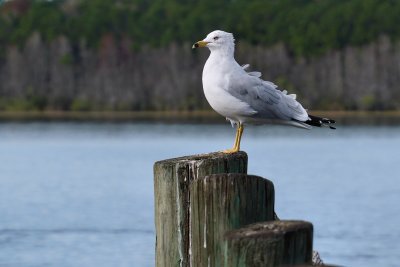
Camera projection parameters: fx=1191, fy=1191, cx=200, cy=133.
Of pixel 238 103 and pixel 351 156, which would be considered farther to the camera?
pixel 351 156

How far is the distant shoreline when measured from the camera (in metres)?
75.4

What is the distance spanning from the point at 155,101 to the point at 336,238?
56.0 m

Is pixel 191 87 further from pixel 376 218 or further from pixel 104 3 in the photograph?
pixel 376 218

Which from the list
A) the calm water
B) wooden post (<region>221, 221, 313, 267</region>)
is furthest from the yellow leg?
the calm water

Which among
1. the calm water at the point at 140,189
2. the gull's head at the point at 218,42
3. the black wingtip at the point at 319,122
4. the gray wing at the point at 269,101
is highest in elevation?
the gull's head at the point at 218,42

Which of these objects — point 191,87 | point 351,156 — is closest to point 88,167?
point 351,156

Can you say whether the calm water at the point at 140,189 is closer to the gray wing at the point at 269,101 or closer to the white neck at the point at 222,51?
the gray wing at the point at 269,101

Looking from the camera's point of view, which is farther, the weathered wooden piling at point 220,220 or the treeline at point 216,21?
the treeline at point 216,21

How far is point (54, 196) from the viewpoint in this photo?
98.4 feet

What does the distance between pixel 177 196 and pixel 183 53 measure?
73686 millimetres

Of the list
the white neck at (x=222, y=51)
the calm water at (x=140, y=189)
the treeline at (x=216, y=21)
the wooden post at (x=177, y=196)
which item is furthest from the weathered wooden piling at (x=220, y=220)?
the treeline at (x=216, y=21)

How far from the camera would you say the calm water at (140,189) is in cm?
1934

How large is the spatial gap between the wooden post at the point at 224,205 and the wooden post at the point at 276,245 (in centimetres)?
47

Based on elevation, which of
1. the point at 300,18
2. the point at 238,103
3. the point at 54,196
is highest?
the point at 300,18
